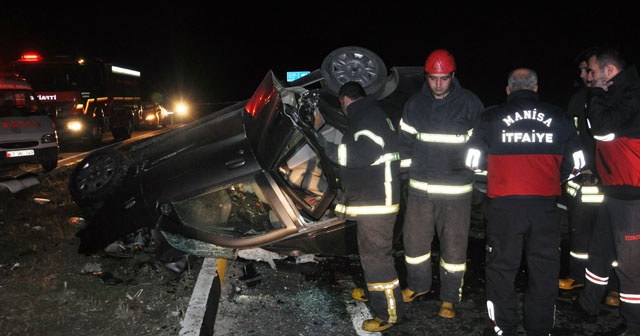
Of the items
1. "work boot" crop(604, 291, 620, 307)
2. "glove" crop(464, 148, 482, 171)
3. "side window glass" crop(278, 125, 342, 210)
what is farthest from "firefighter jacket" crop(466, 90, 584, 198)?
"side window glass" crop(278, 125, 342, 210)

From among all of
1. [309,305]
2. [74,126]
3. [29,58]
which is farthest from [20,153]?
[309,305]

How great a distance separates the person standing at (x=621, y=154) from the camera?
3.05 metres

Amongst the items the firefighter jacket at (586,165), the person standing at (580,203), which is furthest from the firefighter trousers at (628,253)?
the person standing at (580,203)

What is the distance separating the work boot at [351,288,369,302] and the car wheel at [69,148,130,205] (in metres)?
2.33

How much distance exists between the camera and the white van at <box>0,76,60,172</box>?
28.5 ft

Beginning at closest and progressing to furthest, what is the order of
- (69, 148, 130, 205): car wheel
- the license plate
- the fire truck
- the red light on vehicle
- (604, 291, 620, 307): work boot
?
(604, 291, 620, 307): work boot
(69, 148, 130, 205): car wheel
the license plate
the fire truck
the red light on vehicle

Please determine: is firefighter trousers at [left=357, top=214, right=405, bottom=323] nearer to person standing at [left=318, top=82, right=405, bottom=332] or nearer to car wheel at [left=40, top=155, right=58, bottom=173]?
person standing at [left=318, top=82, right=405, bottom=332]

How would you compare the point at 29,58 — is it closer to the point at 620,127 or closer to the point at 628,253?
the point at 620,127

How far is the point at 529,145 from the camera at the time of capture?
3.09 meters

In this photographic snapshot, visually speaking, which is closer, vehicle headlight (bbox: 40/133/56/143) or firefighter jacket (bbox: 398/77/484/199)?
firefighter jacket (bbox: 398/77/484/199)

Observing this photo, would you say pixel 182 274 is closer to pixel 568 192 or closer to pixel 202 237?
pixel 202 237

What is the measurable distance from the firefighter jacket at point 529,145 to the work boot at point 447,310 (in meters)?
0.96

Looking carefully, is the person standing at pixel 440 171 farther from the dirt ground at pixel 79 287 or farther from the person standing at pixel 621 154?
the dirt ground at pixel 79 287

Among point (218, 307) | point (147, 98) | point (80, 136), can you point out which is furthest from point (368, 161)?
point (147, 98)
